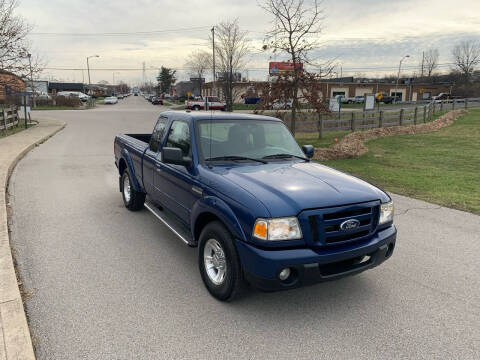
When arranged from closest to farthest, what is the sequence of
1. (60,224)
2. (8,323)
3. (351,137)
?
(8,323) < (60,224) < (351,137)

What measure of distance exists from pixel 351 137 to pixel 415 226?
1055 centimetres

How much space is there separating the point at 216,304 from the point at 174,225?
4.65 ft

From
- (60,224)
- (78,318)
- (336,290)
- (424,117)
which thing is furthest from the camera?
(424,117)

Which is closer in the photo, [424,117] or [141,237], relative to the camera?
[141,237]

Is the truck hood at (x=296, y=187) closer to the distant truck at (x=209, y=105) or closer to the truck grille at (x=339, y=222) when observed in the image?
the truck grille at (x=339, y=222)

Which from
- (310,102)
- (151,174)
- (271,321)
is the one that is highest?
(310,102)

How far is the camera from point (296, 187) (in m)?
3.40

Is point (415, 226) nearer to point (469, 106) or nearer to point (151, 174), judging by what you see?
point (151, 174)

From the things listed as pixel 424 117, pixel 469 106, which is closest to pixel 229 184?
pixel 424 117

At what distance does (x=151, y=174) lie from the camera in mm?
5340

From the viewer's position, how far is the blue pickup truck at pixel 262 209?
3.09 metres

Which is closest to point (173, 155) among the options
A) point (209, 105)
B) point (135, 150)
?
point (135, 150)

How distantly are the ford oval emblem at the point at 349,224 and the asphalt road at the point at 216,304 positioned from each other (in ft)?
2.72

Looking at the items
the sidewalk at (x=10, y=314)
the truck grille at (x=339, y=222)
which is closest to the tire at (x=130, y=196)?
the sidewalk at (x=10, y=314)
